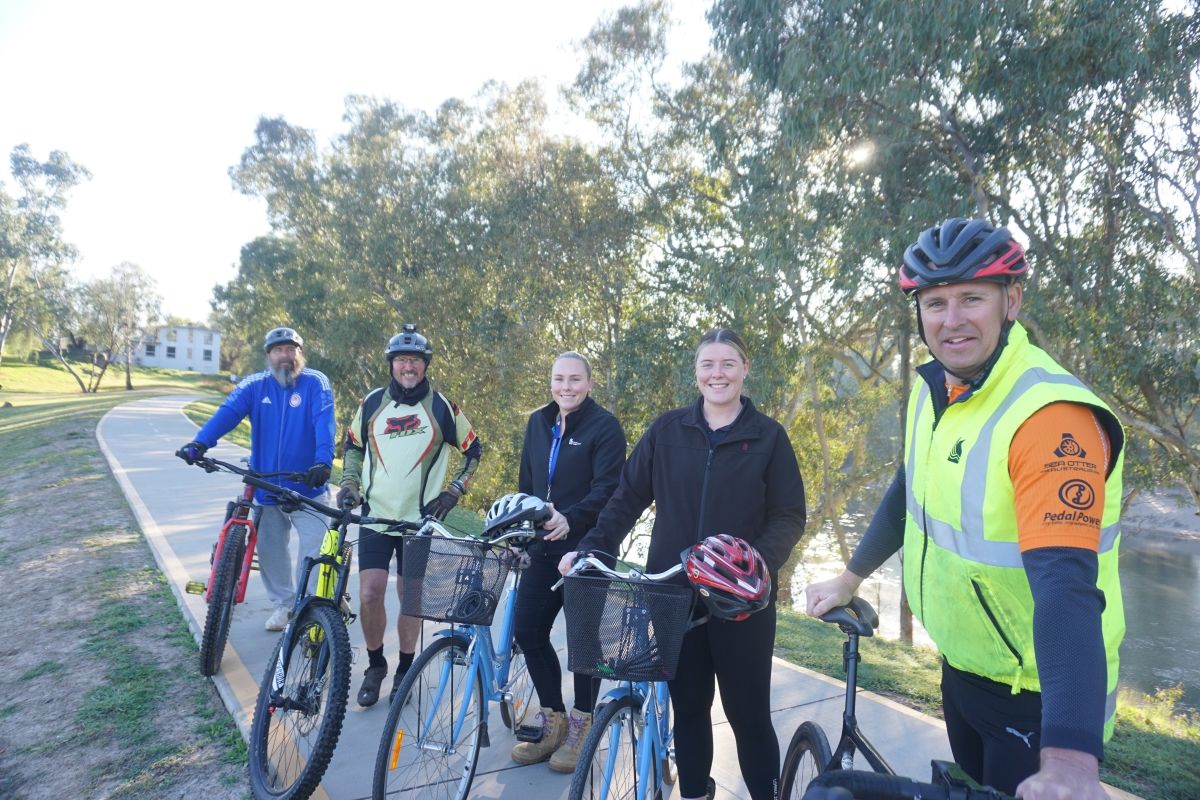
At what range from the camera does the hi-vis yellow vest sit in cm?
163

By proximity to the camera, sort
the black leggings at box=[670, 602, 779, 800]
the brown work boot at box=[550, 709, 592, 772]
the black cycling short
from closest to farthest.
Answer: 1. the black leggings at box=[670, 602, 779, 800]
2. the brown work boot at box=[550, 709, 592, 772]
3. the black cycling short

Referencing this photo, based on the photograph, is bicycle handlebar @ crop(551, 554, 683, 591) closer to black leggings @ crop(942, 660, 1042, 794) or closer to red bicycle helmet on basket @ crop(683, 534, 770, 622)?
red bicycle helmet on basket @ crop(683, 534, 770, 622)

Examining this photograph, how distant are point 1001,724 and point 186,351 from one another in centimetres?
10890

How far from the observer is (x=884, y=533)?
8.09ft

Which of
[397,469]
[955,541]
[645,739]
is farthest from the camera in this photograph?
[397,469]

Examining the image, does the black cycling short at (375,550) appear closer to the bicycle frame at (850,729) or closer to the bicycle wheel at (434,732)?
the bicycle wheel at (434,732)

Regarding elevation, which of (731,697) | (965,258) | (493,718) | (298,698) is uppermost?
(965,258)

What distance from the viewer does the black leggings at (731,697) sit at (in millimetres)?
2828

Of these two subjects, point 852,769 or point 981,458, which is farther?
point 852,769

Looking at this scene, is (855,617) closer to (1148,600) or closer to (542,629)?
(542,629)

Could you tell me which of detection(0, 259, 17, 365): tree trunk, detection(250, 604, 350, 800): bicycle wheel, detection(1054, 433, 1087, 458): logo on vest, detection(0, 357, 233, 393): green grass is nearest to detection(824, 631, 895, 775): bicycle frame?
detection(1054, 433, 1087, 458): logo on vest

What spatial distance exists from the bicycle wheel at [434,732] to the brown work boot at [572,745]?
0.59 meters

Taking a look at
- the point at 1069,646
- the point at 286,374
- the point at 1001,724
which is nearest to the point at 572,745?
the point at 1001,724

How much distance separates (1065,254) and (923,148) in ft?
7.77
